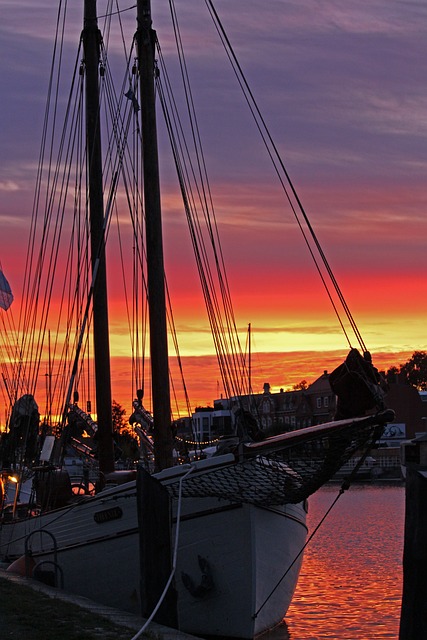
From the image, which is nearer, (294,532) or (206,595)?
(206,595)

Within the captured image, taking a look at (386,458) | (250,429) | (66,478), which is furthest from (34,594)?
(386,458)

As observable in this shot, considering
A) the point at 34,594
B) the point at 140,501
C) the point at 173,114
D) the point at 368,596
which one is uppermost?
the point at 173,114

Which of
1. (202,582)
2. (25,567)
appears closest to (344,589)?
(25,567)

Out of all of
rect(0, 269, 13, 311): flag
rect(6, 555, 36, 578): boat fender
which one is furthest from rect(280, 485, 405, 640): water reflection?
rect(0, 269, 13, 311): flag

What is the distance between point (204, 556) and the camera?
19250 mm

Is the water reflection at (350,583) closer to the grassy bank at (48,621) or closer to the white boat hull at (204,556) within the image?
the white boat hull at (204,556)

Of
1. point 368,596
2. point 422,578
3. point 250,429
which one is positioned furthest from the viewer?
point 368,596

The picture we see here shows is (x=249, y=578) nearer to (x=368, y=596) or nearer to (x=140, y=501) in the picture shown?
(x=140, y=501)

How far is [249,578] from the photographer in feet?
62.8

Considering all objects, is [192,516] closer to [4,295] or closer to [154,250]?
[154,250]

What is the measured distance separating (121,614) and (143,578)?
0.66 metres

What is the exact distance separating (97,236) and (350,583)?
14.3m

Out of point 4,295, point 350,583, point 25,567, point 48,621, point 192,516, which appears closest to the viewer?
point 48,621

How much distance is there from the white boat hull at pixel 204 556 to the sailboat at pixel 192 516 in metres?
0.02
